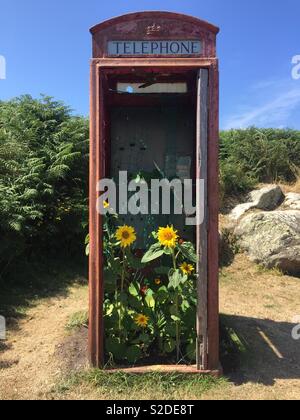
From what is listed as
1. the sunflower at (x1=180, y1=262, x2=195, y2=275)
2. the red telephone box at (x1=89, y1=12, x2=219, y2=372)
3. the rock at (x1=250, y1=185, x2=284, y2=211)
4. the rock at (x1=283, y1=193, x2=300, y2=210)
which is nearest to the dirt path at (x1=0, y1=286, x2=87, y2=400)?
the red telephone box at (x1=89, y1=12, x2=219, y2=372)

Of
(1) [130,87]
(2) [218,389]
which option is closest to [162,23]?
(1) [130,87]

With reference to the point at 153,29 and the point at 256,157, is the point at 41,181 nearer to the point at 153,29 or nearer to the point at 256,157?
the point at 153,29

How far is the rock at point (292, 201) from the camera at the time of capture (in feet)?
30.8

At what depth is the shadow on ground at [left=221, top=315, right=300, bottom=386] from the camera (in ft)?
12.5

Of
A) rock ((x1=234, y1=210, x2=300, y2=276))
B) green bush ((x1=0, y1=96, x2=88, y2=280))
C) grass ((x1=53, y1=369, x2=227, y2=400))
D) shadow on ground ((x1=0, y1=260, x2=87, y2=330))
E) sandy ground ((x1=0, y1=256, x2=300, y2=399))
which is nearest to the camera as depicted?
grass ((x1=53, y1=369, x2=227, y2=400))

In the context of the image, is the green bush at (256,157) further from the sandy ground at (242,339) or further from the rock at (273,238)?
the sandy ground at (242,339)

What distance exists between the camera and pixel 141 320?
12.7 feet

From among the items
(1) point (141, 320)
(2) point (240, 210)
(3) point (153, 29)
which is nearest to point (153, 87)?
(3) point (153, 29)

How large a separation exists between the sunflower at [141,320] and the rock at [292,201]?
20.7 ft

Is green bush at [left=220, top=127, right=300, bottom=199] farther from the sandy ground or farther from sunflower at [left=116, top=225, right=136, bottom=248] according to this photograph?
sunflower at [left=116, top=225, right=136, bottom=248]

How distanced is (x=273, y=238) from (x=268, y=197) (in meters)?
1.98

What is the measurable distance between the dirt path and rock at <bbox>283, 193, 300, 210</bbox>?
538 cm
